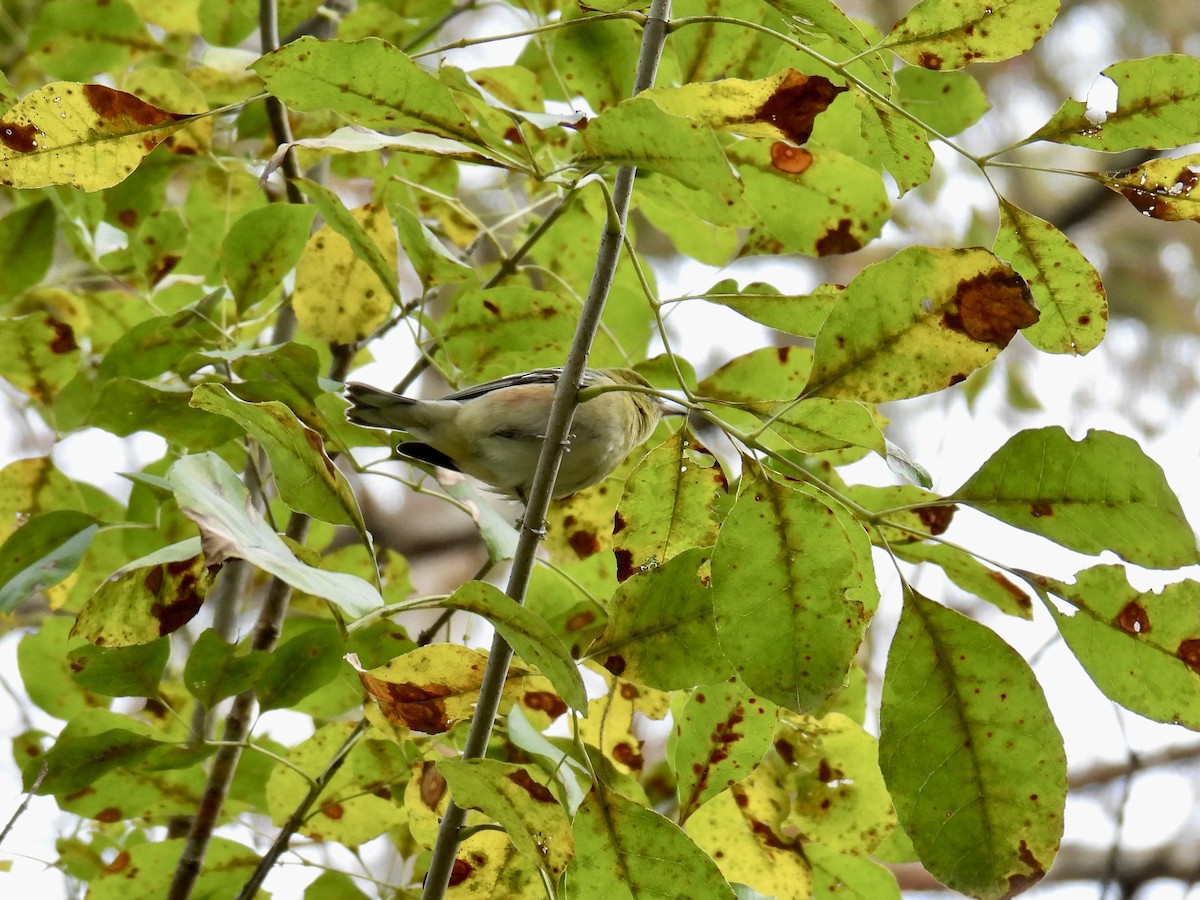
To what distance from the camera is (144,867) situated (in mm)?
1453

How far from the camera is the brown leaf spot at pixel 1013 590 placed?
1198 mm

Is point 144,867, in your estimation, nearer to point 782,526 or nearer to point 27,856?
point 27,856

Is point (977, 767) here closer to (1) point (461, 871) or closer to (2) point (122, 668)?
(1) point (461, 871)

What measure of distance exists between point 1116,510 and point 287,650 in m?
0.87

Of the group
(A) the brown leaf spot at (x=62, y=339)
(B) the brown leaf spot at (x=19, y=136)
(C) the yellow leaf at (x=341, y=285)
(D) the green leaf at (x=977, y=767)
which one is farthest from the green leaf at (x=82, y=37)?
(D) the green leaf at (x=977, y=767)

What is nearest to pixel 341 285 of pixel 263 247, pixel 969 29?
pixel 263 247

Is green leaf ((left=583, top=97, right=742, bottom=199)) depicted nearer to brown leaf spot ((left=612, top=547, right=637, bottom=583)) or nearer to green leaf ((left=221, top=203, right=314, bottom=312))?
brown leaf spot ((left=612, top=547, right=637, bottom=583))

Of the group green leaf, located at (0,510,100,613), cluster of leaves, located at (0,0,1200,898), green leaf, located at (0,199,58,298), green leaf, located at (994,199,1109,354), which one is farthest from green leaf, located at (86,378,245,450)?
green leaf, located at (994,199,1109,354)

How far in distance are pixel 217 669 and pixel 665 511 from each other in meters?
0.54

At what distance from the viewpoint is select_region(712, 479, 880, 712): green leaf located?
36.9 inches

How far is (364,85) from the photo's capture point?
0.98m

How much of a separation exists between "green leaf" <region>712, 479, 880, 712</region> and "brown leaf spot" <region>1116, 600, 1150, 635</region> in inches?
9.4

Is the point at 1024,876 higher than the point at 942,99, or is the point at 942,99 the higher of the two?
the point at 942,99

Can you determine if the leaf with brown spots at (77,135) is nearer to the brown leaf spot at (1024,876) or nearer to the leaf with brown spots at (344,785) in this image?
the leaf with brown spots at (344,785)
